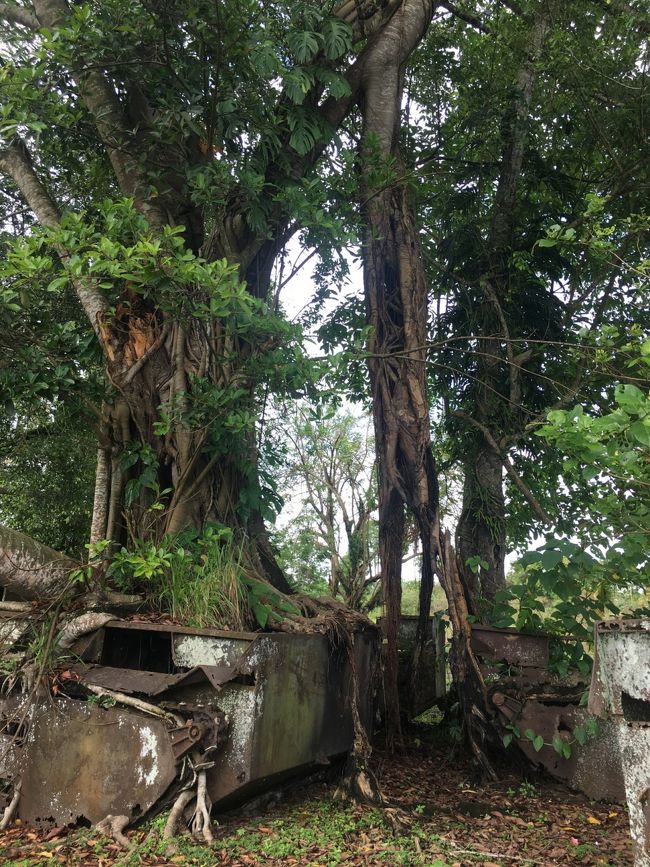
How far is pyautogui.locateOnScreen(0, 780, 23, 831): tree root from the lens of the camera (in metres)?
3.92

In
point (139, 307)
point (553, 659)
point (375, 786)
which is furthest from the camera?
point (139, 307)

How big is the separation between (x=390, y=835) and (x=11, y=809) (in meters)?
2.22

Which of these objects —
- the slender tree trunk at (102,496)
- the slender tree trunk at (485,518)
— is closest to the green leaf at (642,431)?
the slender tree trunk at (102,496)

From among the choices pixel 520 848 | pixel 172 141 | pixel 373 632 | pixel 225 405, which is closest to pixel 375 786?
pixel 520 848

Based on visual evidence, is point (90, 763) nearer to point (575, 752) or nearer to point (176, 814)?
point (176, 814)

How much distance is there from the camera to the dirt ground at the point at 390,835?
135 inches

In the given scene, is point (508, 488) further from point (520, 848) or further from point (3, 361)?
point (3, 361)

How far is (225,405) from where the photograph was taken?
491 centimetres

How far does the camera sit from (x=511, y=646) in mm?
5531

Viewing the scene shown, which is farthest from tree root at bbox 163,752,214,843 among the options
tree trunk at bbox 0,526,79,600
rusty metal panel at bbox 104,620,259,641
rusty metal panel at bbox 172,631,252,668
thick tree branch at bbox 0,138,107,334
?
thick tree branch at bbox 0,138,107,334

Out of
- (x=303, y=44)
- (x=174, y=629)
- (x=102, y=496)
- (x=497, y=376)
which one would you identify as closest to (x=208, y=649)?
(x=174, y=629)

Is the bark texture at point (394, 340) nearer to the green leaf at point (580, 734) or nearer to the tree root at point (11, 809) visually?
the green leaf at point (580, 734)

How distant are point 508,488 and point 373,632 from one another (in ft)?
11.2

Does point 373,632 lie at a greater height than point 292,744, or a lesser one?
greater
